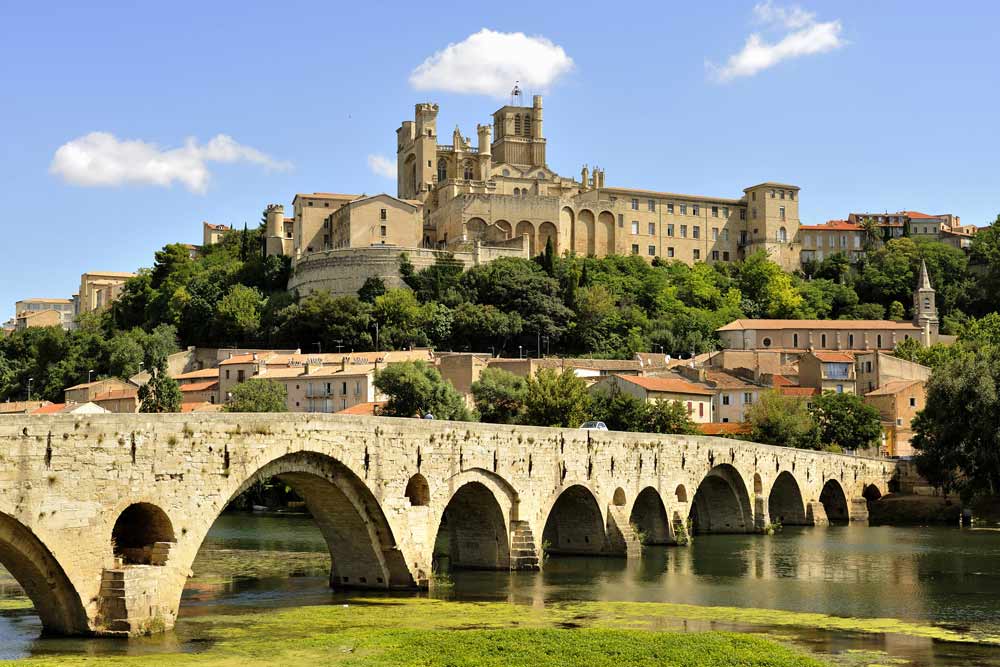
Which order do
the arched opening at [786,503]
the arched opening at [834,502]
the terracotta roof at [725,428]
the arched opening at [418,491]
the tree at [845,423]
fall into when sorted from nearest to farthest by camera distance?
the arched opening at [418,491] < the arched opening at [786,503] < the arched opening at [834,502] < the terracotta roof at [725,428] < the tree at [845,423]

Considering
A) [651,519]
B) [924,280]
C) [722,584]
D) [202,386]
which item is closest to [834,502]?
[651,519]

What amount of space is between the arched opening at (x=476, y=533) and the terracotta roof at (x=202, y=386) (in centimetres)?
5769

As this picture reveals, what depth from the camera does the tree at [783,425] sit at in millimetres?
73062

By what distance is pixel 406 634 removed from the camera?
84.3ft

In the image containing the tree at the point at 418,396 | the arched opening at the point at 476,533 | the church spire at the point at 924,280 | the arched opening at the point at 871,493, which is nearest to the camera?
the arched opening at the point at 476,533

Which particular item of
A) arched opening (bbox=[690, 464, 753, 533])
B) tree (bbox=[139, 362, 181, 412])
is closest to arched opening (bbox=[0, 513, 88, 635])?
arched opening (bbox=[690, 464, 753, 533])

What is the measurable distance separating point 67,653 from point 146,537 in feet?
10.2

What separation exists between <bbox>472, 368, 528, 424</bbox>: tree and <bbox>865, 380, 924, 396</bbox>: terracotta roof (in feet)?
85.6

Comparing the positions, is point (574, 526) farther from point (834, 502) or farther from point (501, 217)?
point (501, 217)

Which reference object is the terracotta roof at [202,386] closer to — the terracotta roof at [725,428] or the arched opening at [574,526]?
the terracotta roof at [725,428]

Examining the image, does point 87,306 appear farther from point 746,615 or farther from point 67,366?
point 746,615

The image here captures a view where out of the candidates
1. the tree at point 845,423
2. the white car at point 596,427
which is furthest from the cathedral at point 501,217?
the white car at point 596,427

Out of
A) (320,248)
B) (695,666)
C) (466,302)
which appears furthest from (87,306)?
(695,666)

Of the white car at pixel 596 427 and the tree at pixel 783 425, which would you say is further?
the tree at pixel 783 425
